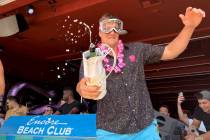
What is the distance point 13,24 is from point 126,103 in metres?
4.43

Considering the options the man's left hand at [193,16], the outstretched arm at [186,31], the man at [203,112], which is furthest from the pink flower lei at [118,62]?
the man at [203,112]

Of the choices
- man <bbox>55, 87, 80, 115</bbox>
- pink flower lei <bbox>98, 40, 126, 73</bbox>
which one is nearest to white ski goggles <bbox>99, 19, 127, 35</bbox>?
pink flower lei <bbox>98, 40, 126, 73</bbox>

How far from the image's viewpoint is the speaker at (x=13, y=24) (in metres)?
5.94

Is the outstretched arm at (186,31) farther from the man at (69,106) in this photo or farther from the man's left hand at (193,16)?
the man at (69,106)

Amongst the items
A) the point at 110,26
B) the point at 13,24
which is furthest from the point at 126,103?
the point at 13,24

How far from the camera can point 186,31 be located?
222 cm

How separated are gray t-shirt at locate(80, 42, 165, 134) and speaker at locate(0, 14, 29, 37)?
4.11m

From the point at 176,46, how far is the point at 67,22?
13.4 ft

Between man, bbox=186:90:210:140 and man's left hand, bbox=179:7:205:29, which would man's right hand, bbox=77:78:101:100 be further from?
man, bbox=186:90:210:140

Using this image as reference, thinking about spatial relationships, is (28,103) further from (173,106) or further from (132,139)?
(132,139)

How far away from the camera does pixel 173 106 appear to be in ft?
35.2

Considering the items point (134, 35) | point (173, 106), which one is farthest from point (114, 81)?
point (173, 106)

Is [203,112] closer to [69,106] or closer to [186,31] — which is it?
[69,106]

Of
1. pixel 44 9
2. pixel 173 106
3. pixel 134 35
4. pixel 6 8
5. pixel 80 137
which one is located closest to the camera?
pixel 80 137
